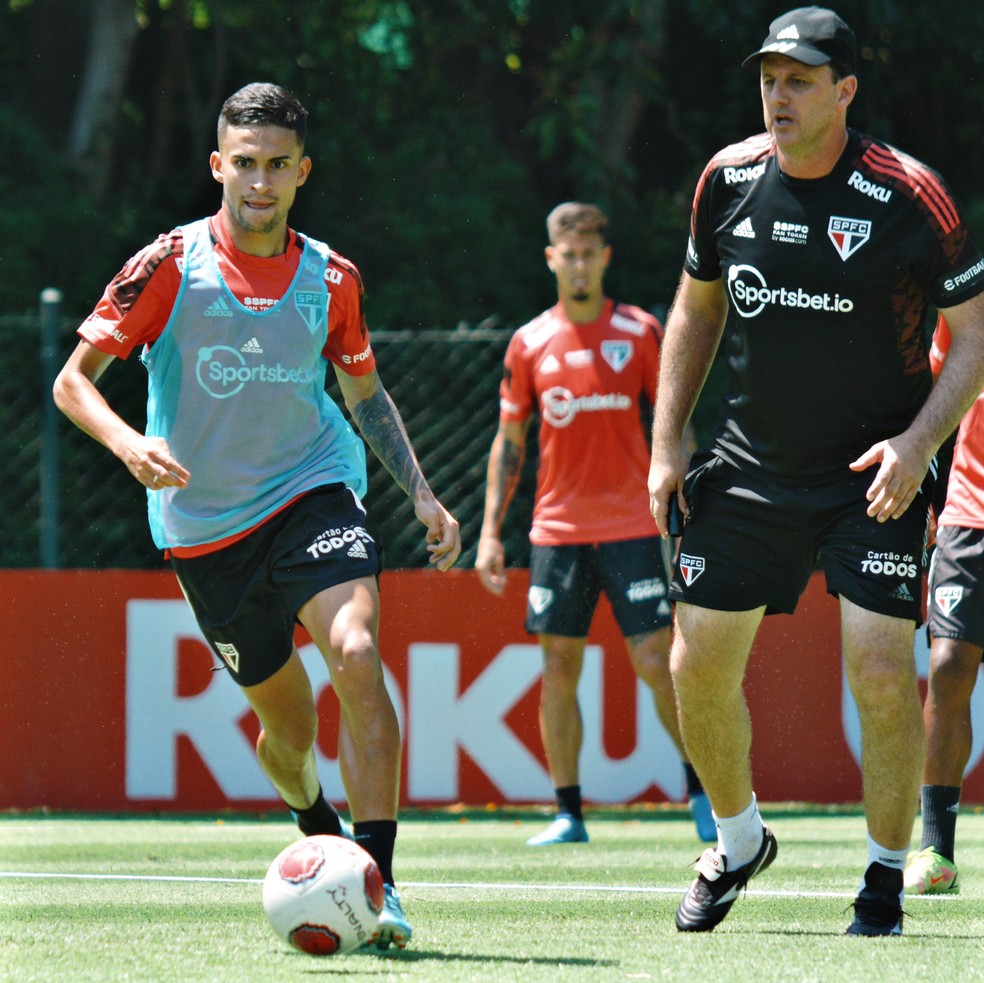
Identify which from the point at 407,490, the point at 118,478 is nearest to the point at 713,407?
the point at 118,478

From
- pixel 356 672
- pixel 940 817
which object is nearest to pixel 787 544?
pixel 356 672

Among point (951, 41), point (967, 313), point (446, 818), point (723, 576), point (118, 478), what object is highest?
point (951, 41)

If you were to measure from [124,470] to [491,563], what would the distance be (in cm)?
268

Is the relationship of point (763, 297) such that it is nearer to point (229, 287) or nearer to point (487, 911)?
point (229, 287)

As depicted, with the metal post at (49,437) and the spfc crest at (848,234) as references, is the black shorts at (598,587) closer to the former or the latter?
the metal post at (49,437)

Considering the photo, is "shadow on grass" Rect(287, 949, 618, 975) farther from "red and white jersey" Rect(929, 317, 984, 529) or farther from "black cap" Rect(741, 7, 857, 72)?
"red and white jersey" Rect(929, 317, 984, 529)

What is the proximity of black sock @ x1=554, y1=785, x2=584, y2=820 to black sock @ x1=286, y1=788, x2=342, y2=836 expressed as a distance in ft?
7.19

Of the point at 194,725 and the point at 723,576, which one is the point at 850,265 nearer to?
the point at 723,576

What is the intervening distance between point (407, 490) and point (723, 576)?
1.05 m

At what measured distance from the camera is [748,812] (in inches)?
204

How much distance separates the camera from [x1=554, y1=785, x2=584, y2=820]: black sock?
8180 mm

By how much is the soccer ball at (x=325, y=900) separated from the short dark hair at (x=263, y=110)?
2.13m

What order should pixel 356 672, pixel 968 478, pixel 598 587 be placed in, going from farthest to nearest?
pixel 598 587 < pixel 968 478 < pixel 356 672

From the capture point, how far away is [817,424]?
4.95 meters
